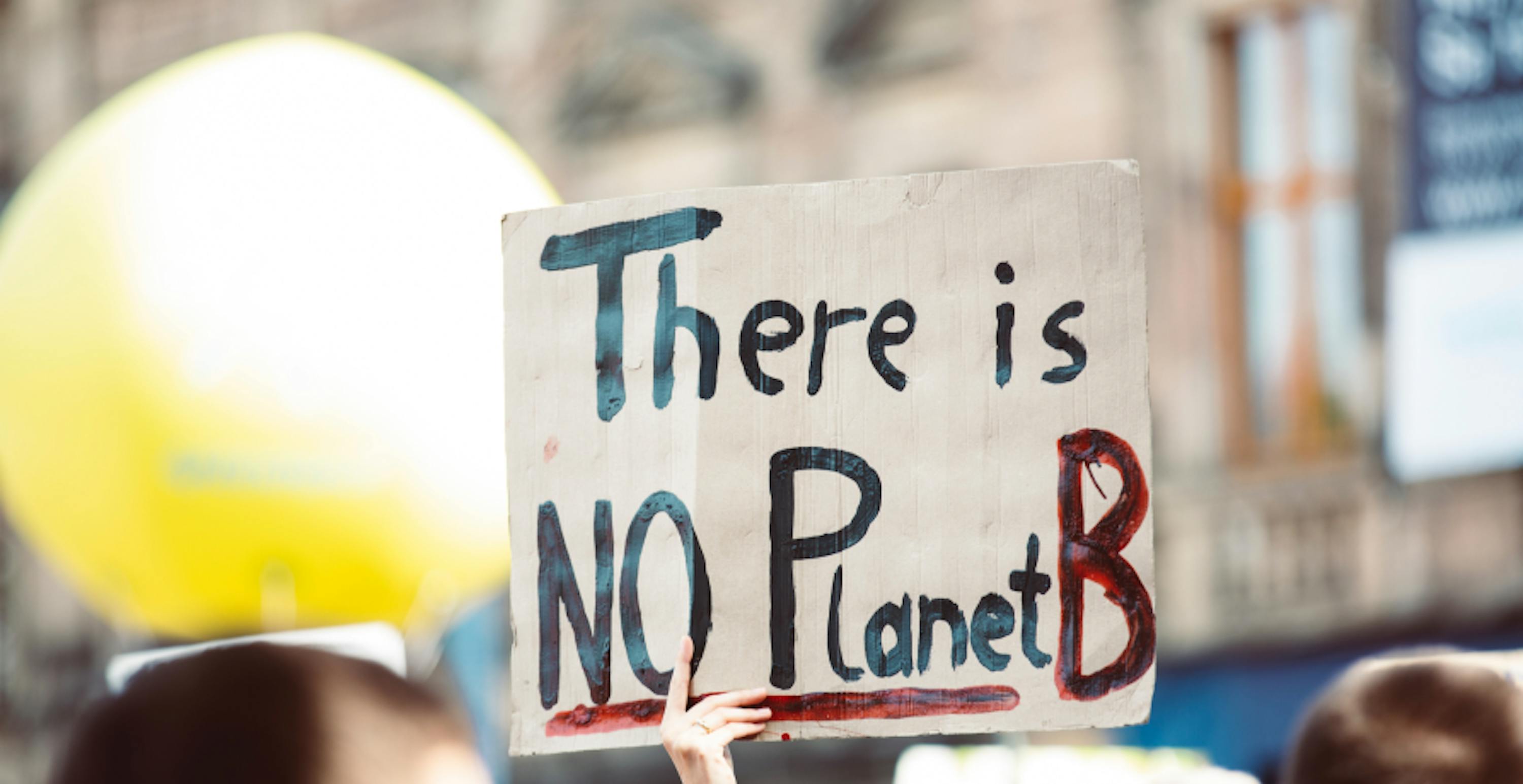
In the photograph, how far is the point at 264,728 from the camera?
126 cm

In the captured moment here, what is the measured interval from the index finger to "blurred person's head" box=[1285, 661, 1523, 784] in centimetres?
70

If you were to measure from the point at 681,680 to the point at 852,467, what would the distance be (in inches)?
12.9

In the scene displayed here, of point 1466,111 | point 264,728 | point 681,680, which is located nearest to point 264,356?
point 681,680

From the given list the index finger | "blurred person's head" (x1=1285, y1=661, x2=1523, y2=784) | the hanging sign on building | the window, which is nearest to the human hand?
the index finger

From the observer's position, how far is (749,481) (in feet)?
7.25

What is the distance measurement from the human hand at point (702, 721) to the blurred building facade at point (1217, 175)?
621 cm

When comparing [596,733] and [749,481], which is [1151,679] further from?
[596,733]

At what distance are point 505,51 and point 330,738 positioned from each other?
35.8 feet

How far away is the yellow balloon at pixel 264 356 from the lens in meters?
3.08

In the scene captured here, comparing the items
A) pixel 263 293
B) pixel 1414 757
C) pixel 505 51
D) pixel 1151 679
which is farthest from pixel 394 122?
pixel 505 51

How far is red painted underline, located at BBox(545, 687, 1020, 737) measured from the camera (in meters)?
2.13

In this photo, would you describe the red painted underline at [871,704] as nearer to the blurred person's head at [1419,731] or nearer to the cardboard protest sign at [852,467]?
the cardboard protest sign at [852,467]

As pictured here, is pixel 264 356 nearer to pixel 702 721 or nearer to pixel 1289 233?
pixel 702 721

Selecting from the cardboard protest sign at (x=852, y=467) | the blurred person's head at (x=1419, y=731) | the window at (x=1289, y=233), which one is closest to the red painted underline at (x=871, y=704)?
the cardboard protest sign at (x=852, y=467)
